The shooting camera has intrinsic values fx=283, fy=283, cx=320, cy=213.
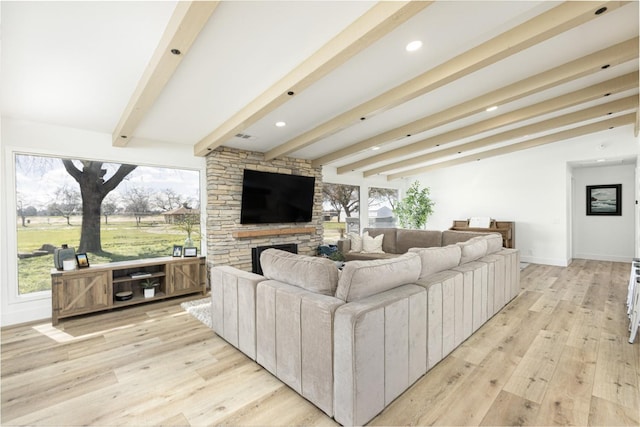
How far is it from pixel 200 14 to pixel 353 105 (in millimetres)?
2183

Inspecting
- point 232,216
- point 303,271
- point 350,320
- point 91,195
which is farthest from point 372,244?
point 91,195

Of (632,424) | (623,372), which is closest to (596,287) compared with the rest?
(623,372)

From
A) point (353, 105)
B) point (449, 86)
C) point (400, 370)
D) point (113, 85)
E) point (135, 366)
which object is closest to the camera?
point (400, 370)

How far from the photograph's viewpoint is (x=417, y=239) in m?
5.74

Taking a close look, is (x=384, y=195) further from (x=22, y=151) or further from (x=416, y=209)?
(x=22, y=151)

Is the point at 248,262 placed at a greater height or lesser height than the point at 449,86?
lesser

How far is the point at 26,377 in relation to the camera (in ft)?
7.62

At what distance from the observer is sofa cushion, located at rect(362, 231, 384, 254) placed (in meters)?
5.99

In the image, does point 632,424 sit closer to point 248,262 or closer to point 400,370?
point 400,370

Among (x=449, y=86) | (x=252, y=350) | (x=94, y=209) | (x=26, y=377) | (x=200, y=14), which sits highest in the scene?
(x=449, y=86)

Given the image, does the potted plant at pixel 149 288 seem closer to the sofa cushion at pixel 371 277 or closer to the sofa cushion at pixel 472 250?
the sofa cushion at pixel 371 277

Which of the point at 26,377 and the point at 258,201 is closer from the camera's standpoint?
the point at 26,377

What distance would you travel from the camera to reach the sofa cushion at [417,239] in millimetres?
5520

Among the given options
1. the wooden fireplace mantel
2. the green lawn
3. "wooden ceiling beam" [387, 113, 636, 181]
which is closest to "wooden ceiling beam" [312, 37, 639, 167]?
the wooden fireplace mantel
